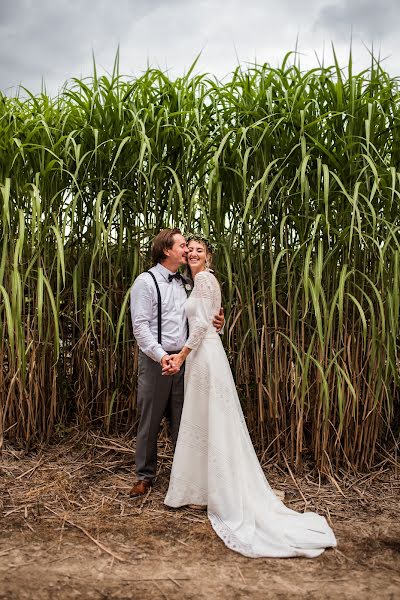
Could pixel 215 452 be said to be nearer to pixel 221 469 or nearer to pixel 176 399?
pixel 221 469

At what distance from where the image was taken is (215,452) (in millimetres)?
2395

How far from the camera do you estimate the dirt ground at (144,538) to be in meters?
1.91

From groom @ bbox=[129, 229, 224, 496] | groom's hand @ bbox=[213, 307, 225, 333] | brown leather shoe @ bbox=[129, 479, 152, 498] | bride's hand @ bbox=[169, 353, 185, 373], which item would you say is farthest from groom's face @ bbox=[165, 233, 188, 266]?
brown leather shoe @ bbox=[129, 479, 152, 498]

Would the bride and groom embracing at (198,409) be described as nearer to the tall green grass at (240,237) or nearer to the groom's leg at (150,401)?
the groom's leg at (150,401)

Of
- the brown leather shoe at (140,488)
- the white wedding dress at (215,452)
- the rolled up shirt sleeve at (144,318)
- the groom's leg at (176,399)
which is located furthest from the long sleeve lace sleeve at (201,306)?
the brown leather shoe at (140,488)

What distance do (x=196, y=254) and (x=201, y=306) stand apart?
0.21m

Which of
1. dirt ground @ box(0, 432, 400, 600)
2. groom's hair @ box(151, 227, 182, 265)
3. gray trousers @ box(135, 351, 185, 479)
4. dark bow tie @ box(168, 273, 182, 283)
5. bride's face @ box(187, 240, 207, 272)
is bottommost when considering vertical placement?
dirt ground @ box(0, 432, 400, 600)

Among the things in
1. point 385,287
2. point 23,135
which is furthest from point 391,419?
point 23,135

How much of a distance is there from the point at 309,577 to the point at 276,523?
34 cm

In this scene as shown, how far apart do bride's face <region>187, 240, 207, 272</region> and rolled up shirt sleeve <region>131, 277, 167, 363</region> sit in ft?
0.65

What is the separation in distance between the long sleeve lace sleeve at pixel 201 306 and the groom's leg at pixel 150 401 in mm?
217

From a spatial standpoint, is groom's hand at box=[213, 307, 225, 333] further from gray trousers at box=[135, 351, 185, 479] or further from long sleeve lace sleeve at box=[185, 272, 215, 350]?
gray trousers at box=[135, 351, 185, 479]

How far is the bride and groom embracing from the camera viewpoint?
233 centimetres

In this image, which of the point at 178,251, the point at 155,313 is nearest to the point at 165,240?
the point at 178,251
